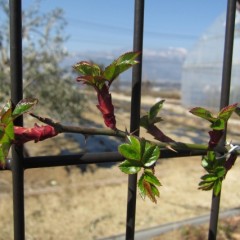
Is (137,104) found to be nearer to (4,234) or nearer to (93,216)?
(4,234)

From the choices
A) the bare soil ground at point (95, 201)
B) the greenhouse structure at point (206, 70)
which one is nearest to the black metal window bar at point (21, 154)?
the bare soil ground at point (95, 201)

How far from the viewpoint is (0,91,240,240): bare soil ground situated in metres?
2.91

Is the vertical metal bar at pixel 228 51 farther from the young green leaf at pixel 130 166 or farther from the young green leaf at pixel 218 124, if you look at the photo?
the young green leaf at pixel 130 166

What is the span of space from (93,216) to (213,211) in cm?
255

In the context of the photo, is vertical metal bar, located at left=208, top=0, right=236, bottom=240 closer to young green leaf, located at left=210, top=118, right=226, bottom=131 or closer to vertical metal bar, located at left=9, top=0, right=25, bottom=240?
young green leaf, located at left=210, top=118, right=226, bottom=131

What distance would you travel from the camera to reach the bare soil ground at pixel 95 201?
9.55ft

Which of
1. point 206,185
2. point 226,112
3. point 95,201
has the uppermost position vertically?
point 226,112

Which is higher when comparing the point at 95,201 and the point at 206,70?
the point at 206,70

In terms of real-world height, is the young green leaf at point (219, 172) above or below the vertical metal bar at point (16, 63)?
below

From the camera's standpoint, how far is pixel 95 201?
3.56 m

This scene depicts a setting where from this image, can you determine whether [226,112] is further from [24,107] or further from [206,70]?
[206,70]

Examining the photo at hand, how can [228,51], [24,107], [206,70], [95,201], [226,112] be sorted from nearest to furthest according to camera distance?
1. [24,107]
2. [226,112]
3. [228,51]
4. [95,201]
5. [206,70]

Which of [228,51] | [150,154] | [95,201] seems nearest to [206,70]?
[95,201]

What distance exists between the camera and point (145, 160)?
0.50m
